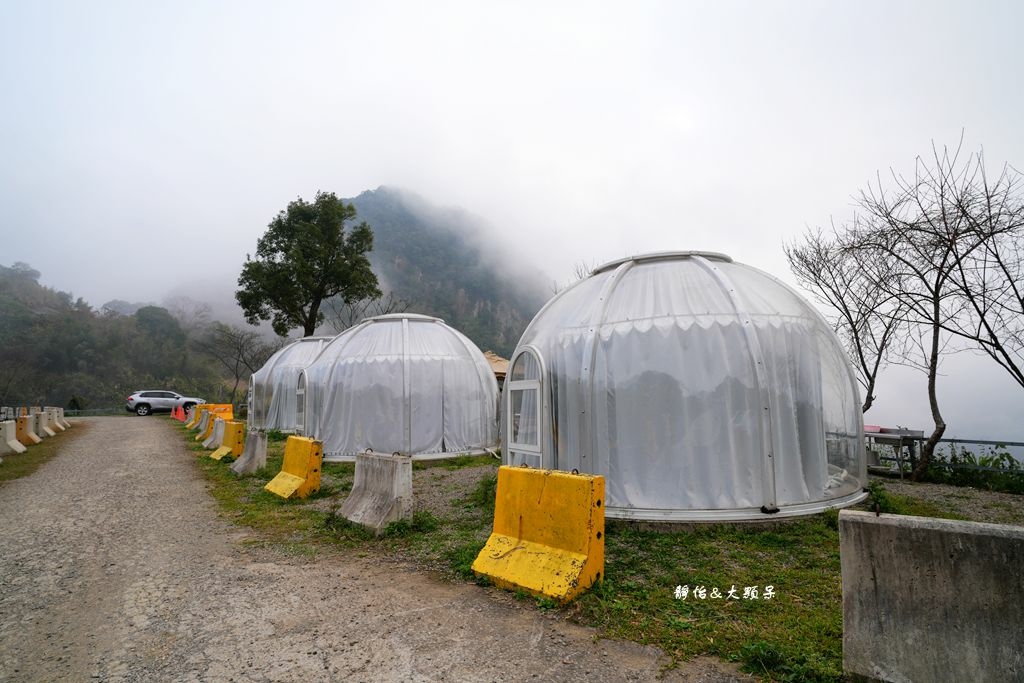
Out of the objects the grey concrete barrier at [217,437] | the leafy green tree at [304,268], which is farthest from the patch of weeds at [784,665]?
the leafy green tree at [304,268]

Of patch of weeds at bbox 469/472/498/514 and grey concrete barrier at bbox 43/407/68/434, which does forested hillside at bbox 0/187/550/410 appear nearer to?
grey concrete barrier at bbox 43/407/68/434

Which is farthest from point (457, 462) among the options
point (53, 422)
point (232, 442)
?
point (53, 422)

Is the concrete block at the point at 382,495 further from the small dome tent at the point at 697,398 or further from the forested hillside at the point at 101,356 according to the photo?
the forested hillside at the point at 101,356

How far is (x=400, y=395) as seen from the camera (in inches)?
592

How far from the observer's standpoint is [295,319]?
114 ft

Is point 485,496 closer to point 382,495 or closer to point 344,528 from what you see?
point 382,495

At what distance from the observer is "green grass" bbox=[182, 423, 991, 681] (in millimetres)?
3869

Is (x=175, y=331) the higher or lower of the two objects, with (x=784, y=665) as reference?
higher

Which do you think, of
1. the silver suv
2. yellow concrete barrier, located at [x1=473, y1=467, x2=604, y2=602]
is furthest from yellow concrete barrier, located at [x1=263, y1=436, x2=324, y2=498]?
the silver suv

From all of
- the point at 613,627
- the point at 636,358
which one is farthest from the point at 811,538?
the point at 613,627

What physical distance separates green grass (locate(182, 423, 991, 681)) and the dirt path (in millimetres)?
328

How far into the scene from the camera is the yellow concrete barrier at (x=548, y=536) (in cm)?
482

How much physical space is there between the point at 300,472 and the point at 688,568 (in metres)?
7.43

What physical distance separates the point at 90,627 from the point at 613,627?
14.0 feet
